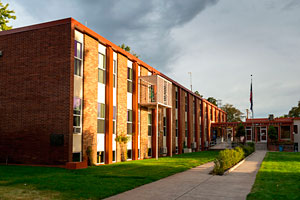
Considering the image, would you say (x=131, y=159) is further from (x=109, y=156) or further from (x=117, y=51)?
(x=117, y=51)

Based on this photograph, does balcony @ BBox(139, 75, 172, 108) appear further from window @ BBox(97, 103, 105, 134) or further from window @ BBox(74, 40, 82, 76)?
window @ BBox(74, 40, 82, 76)

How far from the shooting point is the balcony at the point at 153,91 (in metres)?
25.4

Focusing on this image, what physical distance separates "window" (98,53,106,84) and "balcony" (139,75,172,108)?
17.7ft

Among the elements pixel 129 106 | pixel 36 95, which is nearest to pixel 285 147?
pixel 129 106

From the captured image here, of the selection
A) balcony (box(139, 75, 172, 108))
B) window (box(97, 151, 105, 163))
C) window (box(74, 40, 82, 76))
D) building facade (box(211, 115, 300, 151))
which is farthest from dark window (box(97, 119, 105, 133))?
building facade (box(211, 115, 300, 151))

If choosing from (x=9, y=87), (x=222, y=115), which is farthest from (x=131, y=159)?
(x=222, y=115)

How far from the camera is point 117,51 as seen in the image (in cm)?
2241

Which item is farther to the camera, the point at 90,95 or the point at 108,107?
the point at 108,107

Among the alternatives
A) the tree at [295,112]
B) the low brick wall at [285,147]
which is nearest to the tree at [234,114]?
the tree at [295,112]

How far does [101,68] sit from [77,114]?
415cm

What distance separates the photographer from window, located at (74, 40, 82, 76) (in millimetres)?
17922

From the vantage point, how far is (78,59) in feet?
59.8

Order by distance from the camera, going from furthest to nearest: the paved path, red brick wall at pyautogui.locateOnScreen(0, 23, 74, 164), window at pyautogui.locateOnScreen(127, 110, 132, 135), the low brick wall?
the low brick wall → window at pyautogui.locateOnScreen(127, 110, 132, 135) → red brick wall at pyautogui.locateOnScreen(0, 23, 74, 164) → the paved path

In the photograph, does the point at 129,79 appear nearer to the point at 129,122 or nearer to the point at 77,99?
the point at 129,122
